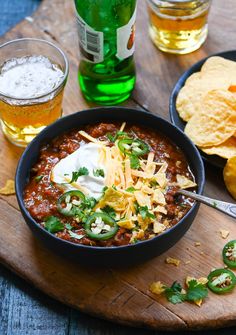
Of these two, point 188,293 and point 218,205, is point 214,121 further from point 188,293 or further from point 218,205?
point 188,293

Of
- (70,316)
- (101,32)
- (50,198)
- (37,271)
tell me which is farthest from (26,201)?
(101,32)

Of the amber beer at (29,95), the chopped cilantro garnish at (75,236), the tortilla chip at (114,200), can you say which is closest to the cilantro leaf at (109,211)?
the tortilla chip at (114,200)

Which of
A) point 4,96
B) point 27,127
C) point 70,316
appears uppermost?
point 4,96

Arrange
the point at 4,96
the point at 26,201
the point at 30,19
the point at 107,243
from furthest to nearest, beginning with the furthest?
the point at 30,19, the point at 4,96, the point at 26,201, the point at 107,243

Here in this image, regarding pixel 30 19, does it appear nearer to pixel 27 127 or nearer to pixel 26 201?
pixel 27 127

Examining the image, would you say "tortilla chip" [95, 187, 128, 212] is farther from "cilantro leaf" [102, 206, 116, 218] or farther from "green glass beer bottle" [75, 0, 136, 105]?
"green glass beer bottle" [75, 0, 136, 105]

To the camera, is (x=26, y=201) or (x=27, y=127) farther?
(x=27, y=127)

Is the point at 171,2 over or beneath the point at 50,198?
over
